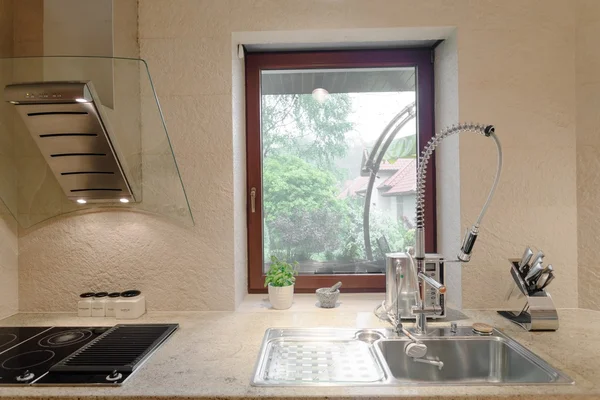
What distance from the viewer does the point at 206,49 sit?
1510mm

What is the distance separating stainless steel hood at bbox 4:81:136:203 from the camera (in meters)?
1.08

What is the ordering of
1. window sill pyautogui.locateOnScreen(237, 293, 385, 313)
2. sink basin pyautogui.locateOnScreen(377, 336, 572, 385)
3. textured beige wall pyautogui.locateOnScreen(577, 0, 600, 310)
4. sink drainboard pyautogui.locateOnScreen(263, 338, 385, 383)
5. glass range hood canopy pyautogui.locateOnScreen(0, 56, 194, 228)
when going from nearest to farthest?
sink drainboard pyautogui.locateOnScreen(263, 338, 385, 383)
glass range hood canopy pyautogui.locateOnScreen(0, 56, 194, 228)
sink basin pyautogui.locateOnScreen(377, 336, 572, 385)
textured beige wall pyautogui.locateOnScreen(577, 0, 600, 310)
window sill pyautogui.locateOnScreen(237, 293, 385, 313)

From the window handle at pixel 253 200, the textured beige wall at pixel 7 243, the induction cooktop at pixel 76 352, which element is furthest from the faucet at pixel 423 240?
the textured beige wall at pixel 7 243

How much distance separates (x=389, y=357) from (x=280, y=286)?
52 centimetres

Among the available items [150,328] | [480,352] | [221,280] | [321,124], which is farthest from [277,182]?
[480,352]

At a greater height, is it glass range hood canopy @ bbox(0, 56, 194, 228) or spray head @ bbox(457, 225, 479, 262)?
glass range hood canopy @ bbox(0, 56, 194, 228)

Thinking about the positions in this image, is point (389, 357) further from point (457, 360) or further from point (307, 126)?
point (307, 126)

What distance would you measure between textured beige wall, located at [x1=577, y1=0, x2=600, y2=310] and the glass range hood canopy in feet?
5.19

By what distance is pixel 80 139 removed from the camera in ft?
3.96

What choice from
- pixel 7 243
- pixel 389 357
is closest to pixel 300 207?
pixel 389 357

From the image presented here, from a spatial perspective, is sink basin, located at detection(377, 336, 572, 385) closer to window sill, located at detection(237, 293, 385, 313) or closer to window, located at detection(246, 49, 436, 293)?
window sill, located at detection(237, 293, 385, 313)

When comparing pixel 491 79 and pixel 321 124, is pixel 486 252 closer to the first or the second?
pixel 491 79

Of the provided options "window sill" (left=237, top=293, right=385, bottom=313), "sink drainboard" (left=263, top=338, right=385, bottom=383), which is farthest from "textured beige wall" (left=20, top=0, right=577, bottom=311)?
"sink drainboard" (left=263, top=338, right=385, bottom=383)

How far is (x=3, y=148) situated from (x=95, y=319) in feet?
2.35
